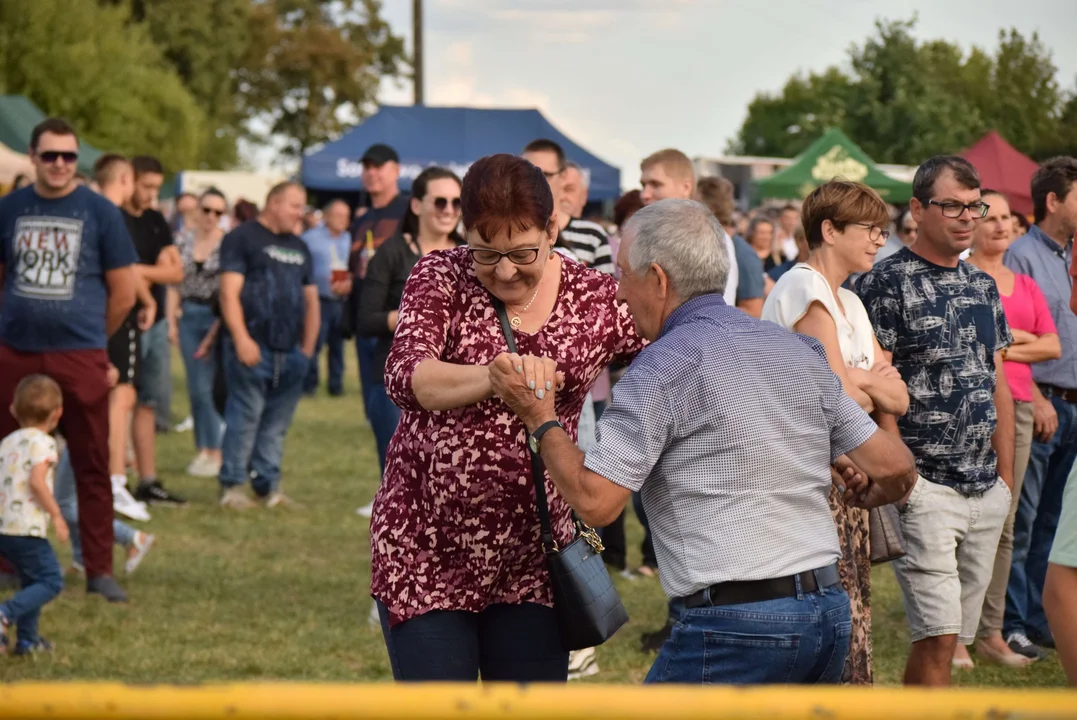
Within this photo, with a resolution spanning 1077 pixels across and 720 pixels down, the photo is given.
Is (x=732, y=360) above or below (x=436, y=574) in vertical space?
above

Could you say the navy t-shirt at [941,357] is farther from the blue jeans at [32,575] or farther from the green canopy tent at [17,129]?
the green canopy tent at [17,129]

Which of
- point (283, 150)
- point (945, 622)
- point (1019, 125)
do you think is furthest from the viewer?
point (283, 150)

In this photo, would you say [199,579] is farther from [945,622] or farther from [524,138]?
[524,138]

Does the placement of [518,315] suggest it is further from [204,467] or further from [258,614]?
[204,467]

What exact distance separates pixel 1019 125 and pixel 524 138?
21611 mm

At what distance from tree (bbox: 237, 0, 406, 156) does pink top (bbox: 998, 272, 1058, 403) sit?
55801 millimetres

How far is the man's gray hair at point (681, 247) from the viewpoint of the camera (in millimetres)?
3262

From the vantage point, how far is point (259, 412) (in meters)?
11.0

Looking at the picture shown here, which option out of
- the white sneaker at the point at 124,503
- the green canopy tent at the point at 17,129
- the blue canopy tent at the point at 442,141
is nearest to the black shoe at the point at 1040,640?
the white sneaker at the point at 124,503

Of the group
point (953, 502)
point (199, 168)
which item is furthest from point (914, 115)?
point (953, 502)

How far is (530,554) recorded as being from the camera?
366cm

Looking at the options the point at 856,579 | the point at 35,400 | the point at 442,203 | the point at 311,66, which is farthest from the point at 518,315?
the point at 311,66

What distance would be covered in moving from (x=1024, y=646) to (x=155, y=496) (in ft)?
21.9

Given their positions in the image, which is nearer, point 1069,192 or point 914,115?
point 1069,192
